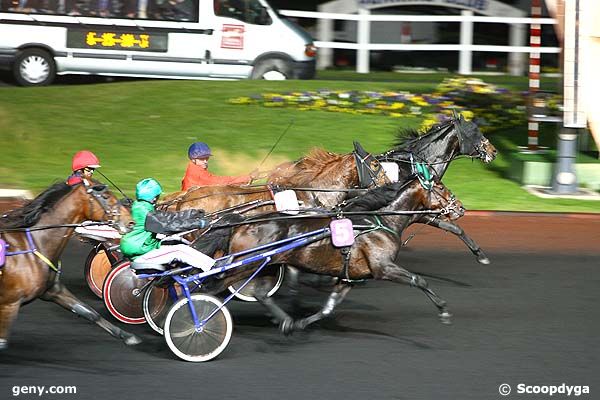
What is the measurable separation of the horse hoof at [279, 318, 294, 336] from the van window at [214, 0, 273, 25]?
470 inches

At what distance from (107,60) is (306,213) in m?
11.8

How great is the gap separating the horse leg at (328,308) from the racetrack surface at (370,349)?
0.11m

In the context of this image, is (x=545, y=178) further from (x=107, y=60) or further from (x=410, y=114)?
(x=107, y=60)

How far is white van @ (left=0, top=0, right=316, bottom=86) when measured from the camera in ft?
60.6

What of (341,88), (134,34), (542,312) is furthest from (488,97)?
(542,312)

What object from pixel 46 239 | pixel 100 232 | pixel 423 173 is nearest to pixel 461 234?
pixel 423 173

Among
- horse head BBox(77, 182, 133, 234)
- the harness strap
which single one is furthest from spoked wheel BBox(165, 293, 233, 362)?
the harness strap

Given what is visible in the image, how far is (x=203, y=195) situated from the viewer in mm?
8773

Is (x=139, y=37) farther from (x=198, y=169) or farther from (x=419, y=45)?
(x=198, y=169)

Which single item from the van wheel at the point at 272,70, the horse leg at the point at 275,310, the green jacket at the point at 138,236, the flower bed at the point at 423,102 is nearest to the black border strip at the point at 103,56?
the van wheel at the point at 272,70

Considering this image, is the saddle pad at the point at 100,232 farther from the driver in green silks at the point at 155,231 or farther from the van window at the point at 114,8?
the van window at the point at 114,8

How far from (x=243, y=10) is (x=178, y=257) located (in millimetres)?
12277

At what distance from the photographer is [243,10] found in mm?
18891

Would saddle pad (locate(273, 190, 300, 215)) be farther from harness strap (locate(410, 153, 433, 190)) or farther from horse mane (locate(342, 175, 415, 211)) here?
harness strap (locate(410, 153, 433, 190))
